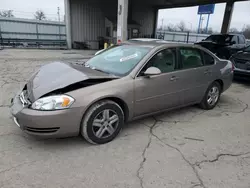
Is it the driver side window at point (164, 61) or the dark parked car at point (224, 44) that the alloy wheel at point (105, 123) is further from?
the dark parked car at point (224, 44)

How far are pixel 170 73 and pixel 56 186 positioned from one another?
8.12 ft

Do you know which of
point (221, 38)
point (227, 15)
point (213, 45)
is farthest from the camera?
point (227, 15)

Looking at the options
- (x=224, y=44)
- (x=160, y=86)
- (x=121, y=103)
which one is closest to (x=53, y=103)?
(x=121, y=103)

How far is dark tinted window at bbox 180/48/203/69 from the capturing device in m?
3.66

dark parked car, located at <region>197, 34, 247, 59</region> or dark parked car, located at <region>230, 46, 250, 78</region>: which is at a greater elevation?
dark parked car, located at <region>197, 34, 247, 59</region>

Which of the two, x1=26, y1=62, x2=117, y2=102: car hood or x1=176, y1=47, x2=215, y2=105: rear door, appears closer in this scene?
x1=26, y1=62, x2=117, y2=102: car hood

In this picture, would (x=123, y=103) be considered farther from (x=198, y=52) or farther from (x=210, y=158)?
(x=198, y=52)

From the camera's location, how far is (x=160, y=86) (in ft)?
10.8

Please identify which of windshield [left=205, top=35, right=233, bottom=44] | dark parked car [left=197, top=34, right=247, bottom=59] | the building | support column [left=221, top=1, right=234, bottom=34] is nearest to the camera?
dark parked car [left=197, top=34, right=247, bottom=59]

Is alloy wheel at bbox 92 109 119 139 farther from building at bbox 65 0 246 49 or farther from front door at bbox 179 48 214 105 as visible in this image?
building at bbox 65 0 246 49

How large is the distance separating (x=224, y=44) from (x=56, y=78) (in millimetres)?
10423

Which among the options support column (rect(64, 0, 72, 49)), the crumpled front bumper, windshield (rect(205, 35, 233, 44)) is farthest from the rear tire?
support column (rect(64, 0, 72, 49))

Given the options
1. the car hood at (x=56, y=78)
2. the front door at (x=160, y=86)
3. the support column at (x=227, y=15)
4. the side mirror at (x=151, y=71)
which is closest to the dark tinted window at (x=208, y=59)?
the front door at (x=160, y=86)

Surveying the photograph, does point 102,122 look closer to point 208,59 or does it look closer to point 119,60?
point 119,60
